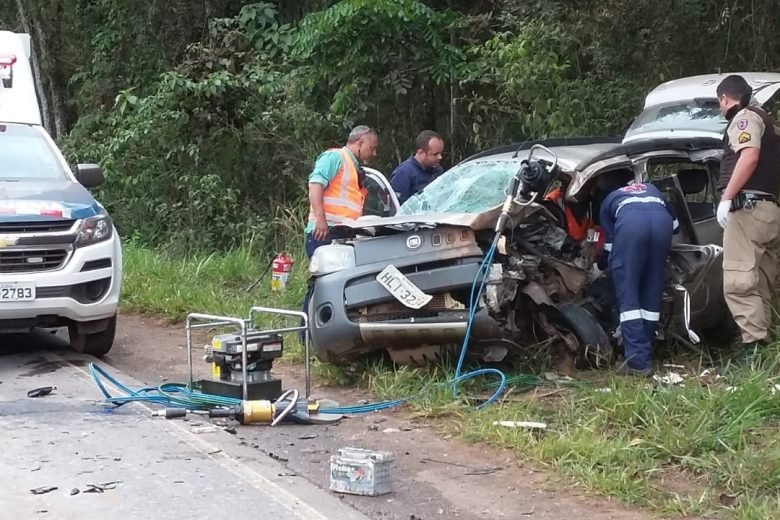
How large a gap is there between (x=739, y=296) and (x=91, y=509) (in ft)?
14.5

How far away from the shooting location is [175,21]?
17219 mm

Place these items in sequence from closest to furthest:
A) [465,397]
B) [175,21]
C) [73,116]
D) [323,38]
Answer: [465,397] → [323,38] → [175,21] → [73,116]

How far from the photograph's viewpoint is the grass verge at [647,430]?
477cm

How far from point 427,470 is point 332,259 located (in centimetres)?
206

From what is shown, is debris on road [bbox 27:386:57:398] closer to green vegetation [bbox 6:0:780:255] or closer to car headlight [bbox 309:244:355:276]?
car headlight [bbox 309:244:355:276]

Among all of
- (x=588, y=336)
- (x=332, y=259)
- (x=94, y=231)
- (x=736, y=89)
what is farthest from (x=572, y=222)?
(x=94, y=231)

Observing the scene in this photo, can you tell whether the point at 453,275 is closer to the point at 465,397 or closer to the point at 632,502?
the point at 465,397

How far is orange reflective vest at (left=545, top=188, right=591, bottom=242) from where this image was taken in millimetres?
7230

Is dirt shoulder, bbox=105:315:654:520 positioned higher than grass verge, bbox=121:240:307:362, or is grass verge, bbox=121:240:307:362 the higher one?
dirt shoulder, bbox=105:315:654:520

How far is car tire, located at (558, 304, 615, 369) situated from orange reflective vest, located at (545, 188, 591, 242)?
63cm

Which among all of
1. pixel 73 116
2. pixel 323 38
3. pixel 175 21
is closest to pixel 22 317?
pixel 323 38

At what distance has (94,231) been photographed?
7.91 m

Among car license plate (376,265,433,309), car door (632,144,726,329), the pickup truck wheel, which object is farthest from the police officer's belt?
the pickup truck wheel

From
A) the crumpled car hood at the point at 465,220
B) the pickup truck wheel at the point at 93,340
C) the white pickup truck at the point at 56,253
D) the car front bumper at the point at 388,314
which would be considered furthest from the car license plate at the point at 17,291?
the crumpled car hood at the point at 465,220
